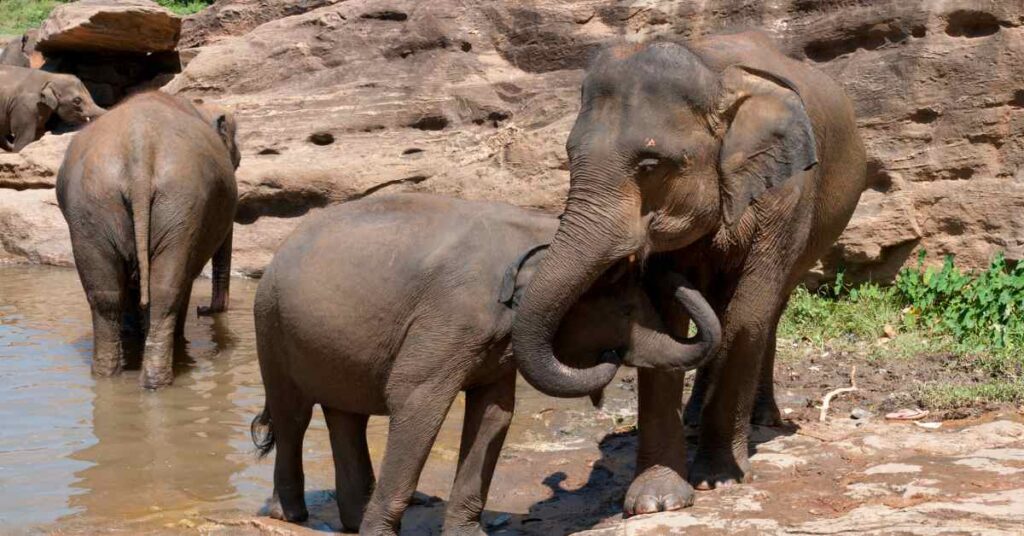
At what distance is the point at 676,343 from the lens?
186 inches

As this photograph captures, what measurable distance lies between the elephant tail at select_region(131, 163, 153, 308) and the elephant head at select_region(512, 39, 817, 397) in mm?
4113

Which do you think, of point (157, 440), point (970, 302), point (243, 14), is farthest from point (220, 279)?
point (243, 14)

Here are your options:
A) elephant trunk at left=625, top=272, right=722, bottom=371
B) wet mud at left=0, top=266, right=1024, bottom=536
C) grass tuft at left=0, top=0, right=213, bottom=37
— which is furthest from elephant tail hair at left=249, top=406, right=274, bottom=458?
grass tuft at left=0, top=0, right=213, bottom=37

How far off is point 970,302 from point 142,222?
510cm

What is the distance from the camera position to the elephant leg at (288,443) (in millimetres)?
5180

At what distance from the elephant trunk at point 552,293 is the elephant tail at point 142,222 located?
13.6ft

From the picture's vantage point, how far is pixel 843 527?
436cm

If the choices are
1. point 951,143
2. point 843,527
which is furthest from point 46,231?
point 843,527

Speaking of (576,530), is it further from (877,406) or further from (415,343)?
(877,406)

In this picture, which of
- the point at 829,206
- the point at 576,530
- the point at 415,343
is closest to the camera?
the point at 415,343

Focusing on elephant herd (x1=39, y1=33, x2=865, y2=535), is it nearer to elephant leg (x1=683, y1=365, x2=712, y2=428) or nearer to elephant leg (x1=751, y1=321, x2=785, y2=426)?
elephant leg (x1=751, y1=321, x2=785, y2=426)

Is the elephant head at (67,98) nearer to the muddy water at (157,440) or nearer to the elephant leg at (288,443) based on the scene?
the muddy water at (157,440)

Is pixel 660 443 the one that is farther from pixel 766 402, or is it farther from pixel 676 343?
pixel 766 402

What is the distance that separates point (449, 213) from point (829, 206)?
1.88 metres
